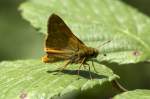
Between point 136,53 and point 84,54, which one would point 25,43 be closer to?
point 136,53

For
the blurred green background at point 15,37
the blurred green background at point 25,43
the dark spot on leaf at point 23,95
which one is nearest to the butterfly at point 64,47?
the dark spot on leaf at point 23,95

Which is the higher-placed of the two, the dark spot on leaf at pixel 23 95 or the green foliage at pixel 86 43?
the green foliage at pixel 86 43

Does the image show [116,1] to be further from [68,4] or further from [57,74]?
[57,74]

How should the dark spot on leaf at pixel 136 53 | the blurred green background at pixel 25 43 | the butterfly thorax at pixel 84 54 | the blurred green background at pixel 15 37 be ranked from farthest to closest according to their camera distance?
1. the blurred green background at pixel 15 37
2. the blurred green background at pixel 25 43
3. the dark spot on leaf at pixel 136 53
4. the butterfly thorax at pixel 84 54

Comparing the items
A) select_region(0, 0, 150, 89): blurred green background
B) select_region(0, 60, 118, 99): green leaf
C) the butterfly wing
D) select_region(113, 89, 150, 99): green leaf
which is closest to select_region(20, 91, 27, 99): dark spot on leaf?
select_region(0, 60, 118, 99): green leaf

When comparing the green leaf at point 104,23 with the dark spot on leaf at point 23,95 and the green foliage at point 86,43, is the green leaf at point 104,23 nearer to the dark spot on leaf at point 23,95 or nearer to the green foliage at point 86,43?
the green foliage at point 86,43

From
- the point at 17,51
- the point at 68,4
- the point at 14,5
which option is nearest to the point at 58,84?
the point at 68,4

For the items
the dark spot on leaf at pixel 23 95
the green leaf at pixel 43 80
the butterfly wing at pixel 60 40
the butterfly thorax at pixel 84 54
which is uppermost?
the butterfly wing at pixel 60 40
